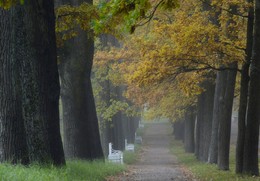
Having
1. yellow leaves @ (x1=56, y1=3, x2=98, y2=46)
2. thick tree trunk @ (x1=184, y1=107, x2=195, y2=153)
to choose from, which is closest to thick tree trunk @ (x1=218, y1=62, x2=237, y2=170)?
yellow leaves @ (x1=56, y1=3, x2=98, y2=46)

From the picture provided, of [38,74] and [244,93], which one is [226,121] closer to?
[244,93]

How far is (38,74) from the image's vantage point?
46.4ft

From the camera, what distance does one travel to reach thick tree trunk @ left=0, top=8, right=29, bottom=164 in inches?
550

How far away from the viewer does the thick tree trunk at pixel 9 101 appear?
13969mm

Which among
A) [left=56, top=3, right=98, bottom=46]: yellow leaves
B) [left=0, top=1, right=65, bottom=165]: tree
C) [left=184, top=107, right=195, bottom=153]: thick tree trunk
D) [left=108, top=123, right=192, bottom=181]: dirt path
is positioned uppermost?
[left=56, top=3, right=98, bottom=46]: yellow leaves

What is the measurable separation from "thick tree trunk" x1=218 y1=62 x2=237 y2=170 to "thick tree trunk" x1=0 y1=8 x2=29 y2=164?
1046 cm

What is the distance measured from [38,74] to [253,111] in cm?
724

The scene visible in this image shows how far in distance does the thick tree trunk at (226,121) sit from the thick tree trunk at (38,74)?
971 cm

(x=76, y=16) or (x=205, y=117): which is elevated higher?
(x=76, y=16)

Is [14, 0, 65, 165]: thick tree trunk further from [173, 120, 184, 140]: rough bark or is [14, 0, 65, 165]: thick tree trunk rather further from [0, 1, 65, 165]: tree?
[173, 120, 184, 140]: rough bark

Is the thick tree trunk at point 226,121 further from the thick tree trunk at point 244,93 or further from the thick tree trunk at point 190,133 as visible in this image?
the thick tree trunk at point 190,133

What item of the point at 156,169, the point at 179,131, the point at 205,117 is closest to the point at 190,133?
the point at 205,117

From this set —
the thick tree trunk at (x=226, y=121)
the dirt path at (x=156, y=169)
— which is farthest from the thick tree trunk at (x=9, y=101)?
the thick tree trunk at (x=226, y=121)

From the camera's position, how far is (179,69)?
→ 21.0 meters
